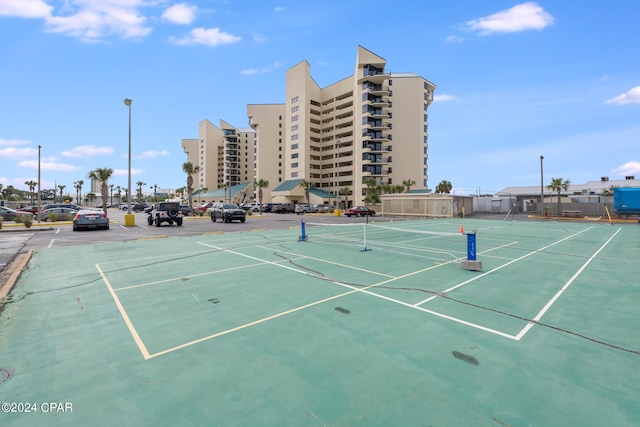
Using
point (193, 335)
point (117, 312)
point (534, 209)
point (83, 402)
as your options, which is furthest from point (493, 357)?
point (534, 209)

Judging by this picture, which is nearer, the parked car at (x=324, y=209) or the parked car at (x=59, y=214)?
the parked car at (x=59, y=214)

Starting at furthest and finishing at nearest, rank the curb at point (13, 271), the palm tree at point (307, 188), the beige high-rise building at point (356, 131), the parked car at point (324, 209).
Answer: the palm tree at point (307, 188), the beige high-rise building at point (356, 131), the parked car at point (324, 209), the curb at point (13, 271)

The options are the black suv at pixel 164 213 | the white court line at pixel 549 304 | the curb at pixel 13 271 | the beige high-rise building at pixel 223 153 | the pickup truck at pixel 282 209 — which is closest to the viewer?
the white court line at pixel 549 304

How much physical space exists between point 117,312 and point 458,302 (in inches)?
255

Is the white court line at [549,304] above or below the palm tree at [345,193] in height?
below

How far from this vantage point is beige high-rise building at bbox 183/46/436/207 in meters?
75.8

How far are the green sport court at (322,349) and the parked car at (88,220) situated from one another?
1647 centimetres

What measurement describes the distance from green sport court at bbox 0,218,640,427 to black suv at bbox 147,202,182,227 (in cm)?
1807

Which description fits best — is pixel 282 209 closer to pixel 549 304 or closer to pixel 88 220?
pixel 88 220

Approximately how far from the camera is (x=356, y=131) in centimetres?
7800

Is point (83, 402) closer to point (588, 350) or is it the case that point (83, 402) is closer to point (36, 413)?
point (36, 413)

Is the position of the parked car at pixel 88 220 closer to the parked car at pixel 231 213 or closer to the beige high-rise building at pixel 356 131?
the parked car at pixel 231 213

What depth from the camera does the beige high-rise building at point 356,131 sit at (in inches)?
2982

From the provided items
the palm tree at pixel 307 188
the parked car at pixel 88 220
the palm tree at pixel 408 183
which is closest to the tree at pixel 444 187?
the palm tree at pixel 408 183
